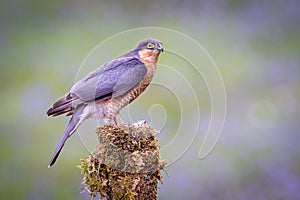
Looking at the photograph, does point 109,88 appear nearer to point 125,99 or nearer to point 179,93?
point 125,99

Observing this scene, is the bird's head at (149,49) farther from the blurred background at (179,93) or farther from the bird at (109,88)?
the blurred background at (179,93)

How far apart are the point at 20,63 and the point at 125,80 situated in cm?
544

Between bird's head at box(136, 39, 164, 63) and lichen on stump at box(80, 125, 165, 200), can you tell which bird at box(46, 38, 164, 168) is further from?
lichen on stump at box(80, 125, 165, 200)

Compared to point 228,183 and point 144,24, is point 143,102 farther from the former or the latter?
point 144,24

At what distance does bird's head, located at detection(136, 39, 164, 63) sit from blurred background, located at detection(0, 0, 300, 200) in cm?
89

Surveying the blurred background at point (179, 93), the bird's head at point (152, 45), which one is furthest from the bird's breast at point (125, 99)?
the blurred background at point (179, 93)

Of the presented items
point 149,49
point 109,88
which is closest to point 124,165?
point 109,88

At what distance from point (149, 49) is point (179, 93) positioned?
9.70ft

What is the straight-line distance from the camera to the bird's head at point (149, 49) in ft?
12.4

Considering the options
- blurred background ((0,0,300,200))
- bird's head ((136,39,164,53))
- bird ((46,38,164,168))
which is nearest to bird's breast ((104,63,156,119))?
bird ((46,38,164,168))

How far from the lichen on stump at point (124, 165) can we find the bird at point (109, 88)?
599 mm

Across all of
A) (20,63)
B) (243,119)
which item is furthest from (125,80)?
(20,63)

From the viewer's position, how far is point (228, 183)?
6637mm

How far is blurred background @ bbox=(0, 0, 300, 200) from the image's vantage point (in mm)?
6695
